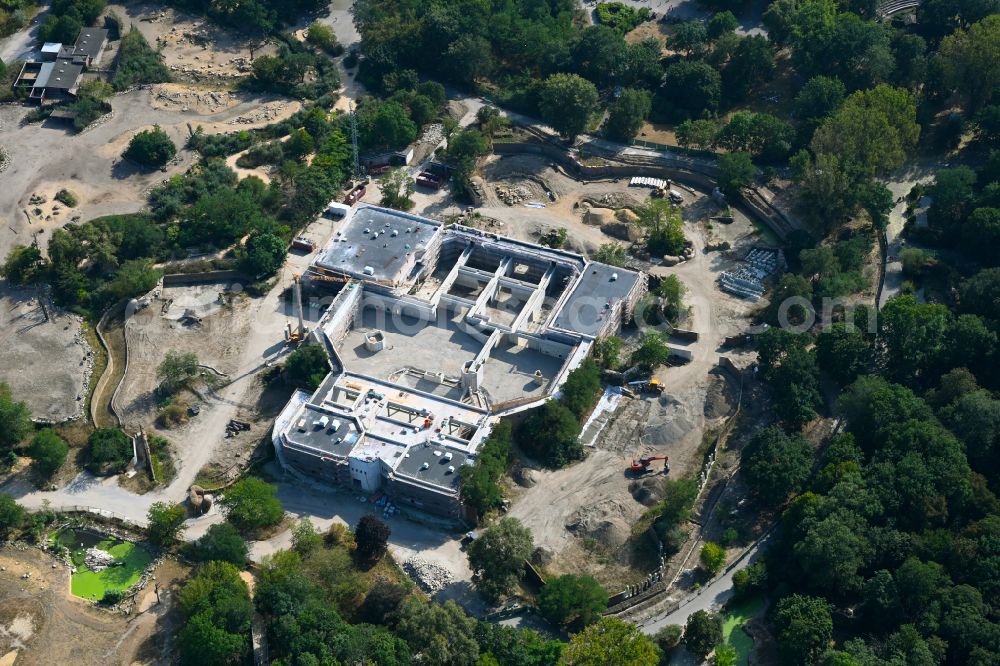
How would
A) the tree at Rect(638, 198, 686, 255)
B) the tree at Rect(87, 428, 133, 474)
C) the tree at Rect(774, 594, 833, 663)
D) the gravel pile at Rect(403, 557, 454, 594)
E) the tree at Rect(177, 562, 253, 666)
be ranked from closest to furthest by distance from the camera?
the tree at Rect(774, 594, 833, 663) → the tree at Rect(177, 562, 253, 666) → the gravel pile at Rect(403, 557, 454, 594) → the tree at Rect(87, 428, 133, 474) → the tree at Rect(638, 198, 686, 255)

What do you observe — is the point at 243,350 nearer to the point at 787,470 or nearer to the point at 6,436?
the point at 6,436

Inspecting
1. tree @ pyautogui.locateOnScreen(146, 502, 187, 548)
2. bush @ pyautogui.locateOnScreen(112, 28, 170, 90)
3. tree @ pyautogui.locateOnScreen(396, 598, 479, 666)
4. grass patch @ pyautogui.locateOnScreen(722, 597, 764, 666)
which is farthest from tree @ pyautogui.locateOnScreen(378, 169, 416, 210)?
grass patch @ pyautogui.locateOnScreen(722, 597, 764, 666)

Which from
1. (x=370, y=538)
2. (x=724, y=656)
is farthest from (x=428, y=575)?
(x=724, y=656)

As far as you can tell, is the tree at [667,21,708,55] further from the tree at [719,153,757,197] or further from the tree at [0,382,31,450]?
the tree at [0,382,31,450]

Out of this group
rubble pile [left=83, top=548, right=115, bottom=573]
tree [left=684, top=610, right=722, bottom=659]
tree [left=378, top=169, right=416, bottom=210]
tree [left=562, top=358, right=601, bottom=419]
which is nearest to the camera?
tree [left=684, top=610, right=722, bottom=659]

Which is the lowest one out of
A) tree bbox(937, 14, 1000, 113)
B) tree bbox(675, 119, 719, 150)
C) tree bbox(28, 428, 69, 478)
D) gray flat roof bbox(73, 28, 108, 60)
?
tree bbox(28, 428, 69, 478)

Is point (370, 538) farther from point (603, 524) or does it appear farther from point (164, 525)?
point (603, 524)

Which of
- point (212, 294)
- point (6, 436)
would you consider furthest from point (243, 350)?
point (6, 436)
